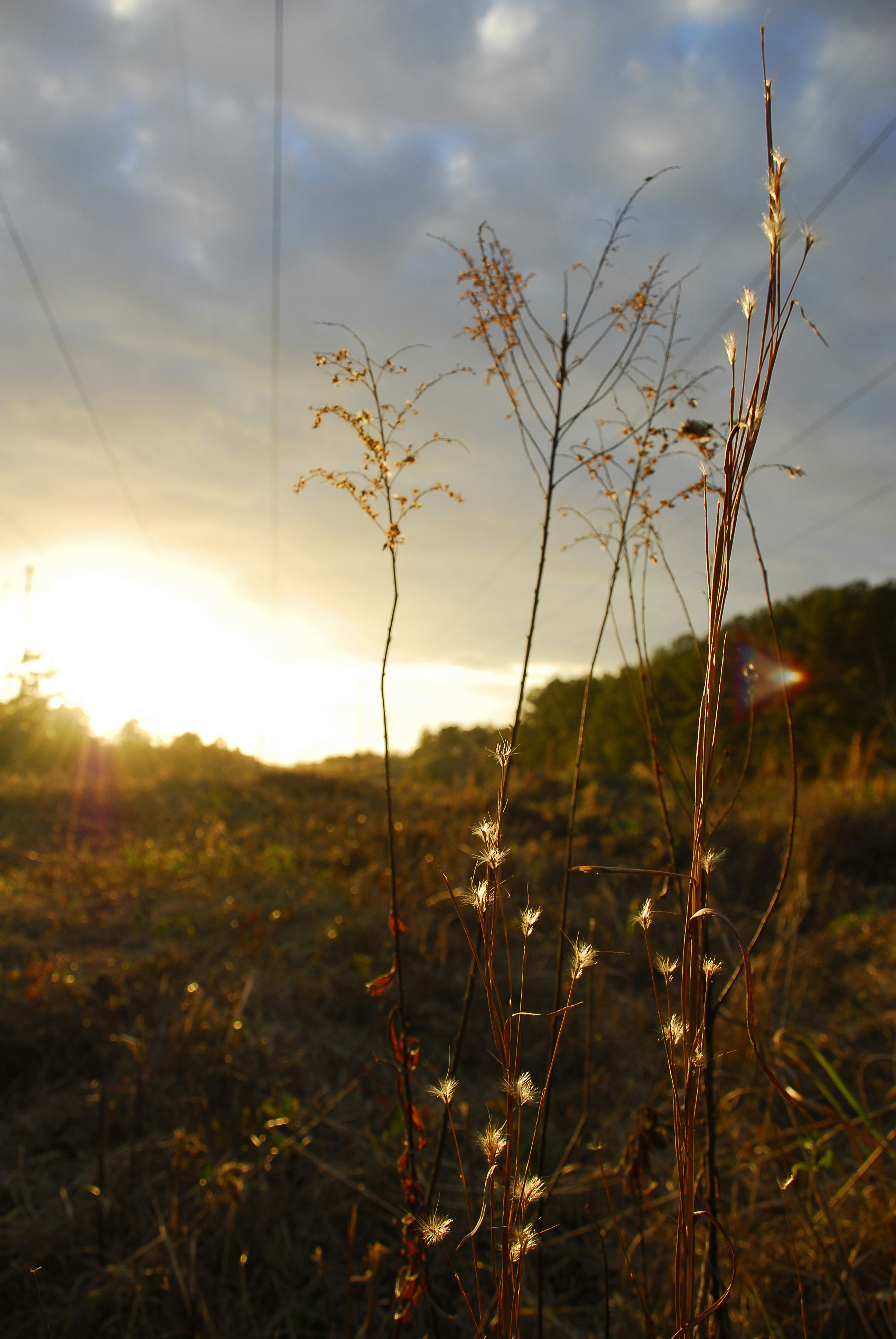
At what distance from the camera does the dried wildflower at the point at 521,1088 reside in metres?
Result: 0.76

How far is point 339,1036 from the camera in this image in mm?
3873

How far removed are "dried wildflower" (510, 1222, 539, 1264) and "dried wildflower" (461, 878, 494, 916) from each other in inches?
11.7

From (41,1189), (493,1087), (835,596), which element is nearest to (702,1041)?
(41,1189)

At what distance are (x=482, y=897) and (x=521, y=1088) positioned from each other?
7.4 inches

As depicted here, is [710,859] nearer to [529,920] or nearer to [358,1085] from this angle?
[529,920]

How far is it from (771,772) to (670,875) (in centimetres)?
827

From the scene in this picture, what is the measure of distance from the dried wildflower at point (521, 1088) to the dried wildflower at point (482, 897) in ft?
0.52

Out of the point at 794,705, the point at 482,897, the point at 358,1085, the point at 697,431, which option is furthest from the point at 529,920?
the point at 794,705

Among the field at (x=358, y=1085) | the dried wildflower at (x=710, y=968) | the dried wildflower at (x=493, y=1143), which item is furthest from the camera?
the field at (x=358, y=1085)

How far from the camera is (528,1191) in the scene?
2.55 ft

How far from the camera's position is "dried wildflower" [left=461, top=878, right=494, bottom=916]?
79 cm

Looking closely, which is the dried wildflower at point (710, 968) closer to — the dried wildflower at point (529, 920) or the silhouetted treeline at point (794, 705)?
the dried wildflower at point (529, 920)

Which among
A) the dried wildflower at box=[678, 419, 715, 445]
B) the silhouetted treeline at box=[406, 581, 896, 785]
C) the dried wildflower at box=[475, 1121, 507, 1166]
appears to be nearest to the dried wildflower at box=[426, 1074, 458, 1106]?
the dried wildflower at box=[475, 1121, 507, 1166]

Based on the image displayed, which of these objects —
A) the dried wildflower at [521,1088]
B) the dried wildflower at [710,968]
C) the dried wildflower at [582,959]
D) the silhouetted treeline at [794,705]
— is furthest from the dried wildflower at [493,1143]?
the silhouetted treeline at [794,705]
